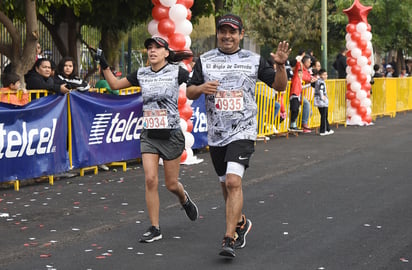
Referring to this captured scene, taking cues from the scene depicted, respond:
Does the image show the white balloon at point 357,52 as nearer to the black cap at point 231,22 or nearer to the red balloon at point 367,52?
the red balloon at point 367,52

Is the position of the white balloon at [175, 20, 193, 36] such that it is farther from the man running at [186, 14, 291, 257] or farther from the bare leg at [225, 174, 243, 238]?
the bare leg at [225, 174, 243, 238]

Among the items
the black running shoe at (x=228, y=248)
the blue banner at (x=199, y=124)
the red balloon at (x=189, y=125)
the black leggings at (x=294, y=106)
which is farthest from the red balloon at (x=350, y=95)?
the black running shoe at (x=228, y=248)

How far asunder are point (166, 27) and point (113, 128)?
1.98 metres

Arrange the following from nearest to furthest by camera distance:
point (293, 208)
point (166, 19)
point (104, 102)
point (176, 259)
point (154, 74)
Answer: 1. point (176, 259)
2. point (154, 74)
3. point (293, 208)
4. point (104, 102)
5. point (166, 19)

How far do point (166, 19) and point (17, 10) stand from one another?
242 inches

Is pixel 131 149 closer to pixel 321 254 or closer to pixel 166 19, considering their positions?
pixel 166 19

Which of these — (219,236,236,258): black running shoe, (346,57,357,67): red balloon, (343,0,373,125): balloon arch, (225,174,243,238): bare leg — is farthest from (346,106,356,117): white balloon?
(219,236,236,258): black running shoe

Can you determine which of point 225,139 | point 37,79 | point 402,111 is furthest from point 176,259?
point 402,111

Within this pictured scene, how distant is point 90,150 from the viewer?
12648 mm

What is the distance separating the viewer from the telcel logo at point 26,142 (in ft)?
35.4

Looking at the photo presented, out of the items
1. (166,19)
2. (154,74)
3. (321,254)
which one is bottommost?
(321,254)

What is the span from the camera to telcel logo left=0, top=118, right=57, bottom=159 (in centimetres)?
1078

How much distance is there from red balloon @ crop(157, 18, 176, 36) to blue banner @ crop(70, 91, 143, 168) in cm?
116

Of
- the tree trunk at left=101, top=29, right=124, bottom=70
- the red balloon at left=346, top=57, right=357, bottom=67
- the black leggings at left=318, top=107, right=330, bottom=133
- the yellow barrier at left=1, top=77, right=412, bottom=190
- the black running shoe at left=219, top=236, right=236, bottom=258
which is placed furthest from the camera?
the tree trunk at left=101, top=29, right=124, bottom=70
